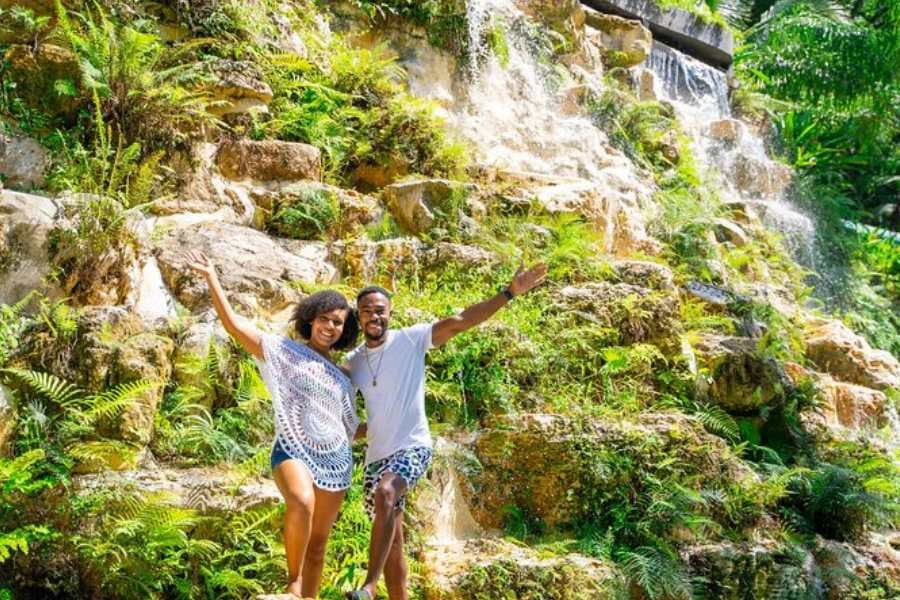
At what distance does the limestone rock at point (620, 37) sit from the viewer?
576 inches

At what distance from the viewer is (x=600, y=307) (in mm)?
6973

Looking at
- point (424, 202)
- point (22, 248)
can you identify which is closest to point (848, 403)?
point (424, 202)

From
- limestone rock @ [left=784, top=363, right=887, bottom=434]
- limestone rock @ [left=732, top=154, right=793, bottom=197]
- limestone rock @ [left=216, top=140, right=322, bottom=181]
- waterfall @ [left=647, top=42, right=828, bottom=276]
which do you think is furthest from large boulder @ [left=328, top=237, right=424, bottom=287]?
limestone rock @ [left=732, top=154, right=793, bottom=197]

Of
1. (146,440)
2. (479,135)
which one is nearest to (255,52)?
(479,135)

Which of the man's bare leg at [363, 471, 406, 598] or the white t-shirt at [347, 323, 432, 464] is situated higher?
the white t-shirt at [347, 323, 432, 464]

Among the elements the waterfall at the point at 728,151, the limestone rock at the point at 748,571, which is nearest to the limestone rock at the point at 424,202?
the limestone rock at the point at 748,571

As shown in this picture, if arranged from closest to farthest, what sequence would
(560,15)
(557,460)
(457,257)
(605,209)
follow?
(557,460), (457,257), (605,209), (560,15)

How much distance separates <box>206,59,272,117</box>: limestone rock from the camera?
7.69 meters

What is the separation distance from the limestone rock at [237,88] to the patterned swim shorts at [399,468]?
4.76m

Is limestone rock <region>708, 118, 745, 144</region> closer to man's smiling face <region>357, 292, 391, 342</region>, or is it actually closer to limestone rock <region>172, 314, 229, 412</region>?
limestone rock <region>172, 314, 229, 412</region>

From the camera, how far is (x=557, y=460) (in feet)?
18.2

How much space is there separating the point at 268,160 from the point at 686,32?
443 inches

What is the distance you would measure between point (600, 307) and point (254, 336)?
3.74 m

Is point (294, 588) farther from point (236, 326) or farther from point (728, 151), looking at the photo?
point (728, 151)
